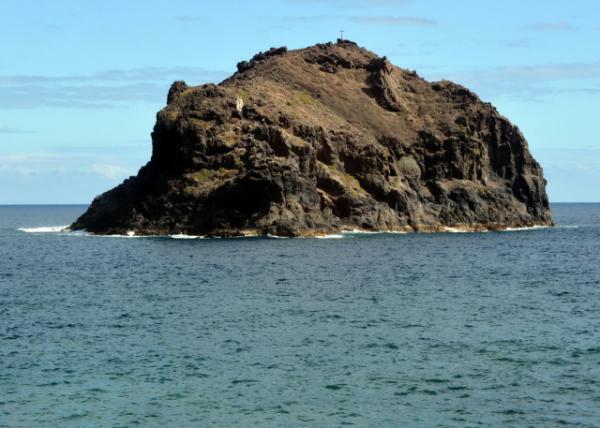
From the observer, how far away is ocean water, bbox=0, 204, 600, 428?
126 feet

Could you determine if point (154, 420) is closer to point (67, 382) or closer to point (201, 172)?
point (67, 382)


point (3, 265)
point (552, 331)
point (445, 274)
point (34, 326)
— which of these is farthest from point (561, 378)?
point (3, 265)

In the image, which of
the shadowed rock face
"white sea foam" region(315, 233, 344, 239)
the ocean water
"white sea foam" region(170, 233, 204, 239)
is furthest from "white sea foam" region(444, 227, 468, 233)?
the ocean water

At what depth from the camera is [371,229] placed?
166750mm

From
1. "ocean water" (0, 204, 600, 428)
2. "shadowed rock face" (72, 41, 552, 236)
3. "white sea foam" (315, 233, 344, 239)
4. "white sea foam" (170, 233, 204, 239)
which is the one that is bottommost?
"ocean water" (0, 204, 600, 428)

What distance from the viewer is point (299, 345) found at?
51.5 meters

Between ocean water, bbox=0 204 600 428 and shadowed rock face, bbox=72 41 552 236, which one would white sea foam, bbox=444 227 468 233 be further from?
ocean water, bbox=0 204 600 428

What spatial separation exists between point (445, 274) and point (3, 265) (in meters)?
49.0

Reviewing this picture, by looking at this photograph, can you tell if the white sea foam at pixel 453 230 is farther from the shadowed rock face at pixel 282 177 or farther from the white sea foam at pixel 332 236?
the white sea foam at pixel 332 236

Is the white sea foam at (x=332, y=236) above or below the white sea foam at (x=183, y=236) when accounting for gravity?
above

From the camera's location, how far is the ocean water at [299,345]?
38.3 meters

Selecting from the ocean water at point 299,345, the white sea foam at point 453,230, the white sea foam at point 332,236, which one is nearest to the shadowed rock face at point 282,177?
the white sea foam at point 453,230

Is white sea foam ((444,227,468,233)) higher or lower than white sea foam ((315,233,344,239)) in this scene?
higher

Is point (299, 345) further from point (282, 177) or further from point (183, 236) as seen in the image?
point (183, 236)
